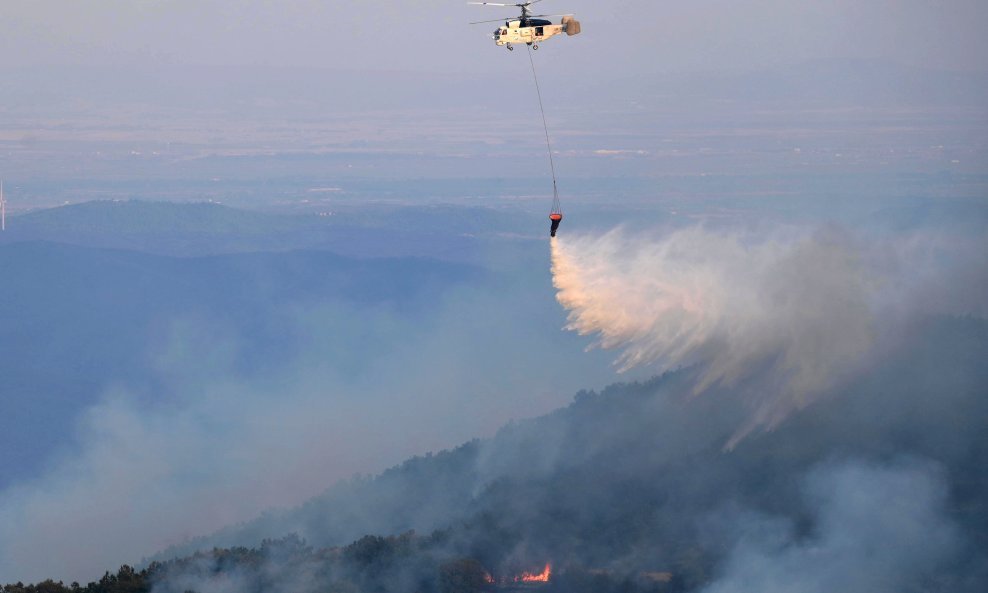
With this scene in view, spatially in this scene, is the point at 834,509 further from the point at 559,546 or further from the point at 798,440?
the point at 559,546

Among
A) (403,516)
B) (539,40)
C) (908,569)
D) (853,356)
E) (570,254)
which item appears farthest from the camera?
(403,516)

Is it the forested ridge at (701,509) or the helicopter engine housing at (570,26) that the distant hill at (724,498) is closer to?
the forested ridge at (701,509)

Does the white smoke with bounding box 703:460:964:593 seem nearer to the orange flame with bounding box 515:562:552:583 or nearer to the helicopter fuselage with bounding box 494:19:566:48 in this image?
the orange flame with bounding box 515:562:552:583

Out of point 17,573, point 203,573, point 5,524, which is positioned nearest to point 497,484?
point 203,573

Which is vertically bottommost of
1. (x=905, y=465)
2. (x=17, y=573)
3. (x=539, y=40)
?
(x=17, y=573)

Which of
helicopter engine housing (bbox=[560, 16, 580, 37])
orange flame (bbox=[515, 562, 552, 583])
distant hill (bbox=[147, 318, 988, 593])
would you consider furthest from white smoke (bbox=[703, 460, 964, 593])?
helicopter engine housing (bbox=[560, 16, 580, 37])

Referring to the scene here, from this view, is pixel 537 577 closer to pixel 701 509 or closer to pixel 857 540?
pixel 701 509

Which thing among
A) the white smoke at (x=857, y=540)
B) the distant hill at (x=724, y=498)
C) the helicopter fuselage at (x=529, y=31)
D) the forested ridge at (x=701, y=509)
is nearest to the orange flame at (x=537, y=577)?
the forested ridge at (x=701, y=509)
